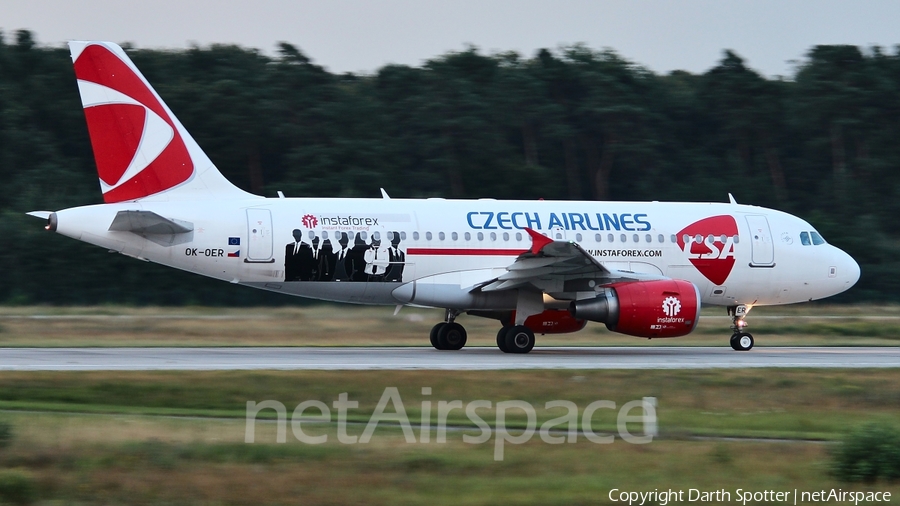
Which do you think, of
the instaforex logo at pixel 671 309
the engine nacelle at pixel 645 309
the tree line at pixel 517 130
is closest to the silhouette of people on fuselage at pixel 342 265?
the engine nacelle at pixel 645 309

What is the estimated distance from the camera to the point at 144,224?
20.7m

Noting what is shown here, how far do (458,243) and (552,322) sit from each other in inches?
101

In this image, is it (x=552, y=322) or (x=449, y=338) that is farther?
(x=449, y=338)

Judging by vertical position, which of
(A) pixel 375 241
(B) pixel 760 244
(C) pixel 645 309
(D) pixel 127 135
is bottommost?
(C) pixel 645 309

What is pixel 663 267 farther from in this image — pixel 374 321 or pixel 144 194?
pixel 144 194

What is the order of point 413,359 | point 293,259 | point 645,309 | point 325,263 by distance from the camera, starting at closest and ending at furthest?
point 413,359, point 645,309, point 293,259, point 325,263

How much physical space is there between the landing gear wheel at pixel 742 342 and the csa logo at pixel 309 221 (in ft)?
32.4

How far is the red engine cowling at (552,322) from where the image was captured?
73.5 feet

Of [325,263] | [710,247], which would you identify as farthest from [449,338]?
[710,247]

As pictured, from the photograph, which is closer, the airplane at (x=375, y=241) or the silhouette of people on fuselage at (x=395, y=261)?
the airplane at (x=375, y=241)

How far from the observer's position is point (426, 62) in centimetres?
5406

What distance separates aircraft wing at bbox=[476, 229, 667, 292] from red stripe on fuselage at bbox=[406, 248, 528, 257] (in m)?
0.60

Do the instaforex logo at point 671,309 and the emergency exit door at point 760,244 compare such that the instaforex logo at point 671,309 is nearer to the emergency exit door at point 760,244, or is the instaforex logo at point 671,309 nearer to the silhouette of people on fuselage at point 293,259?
the emergency exit door at point 760,244

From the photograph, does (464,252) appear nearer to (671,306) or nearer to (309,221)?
(309,221)
